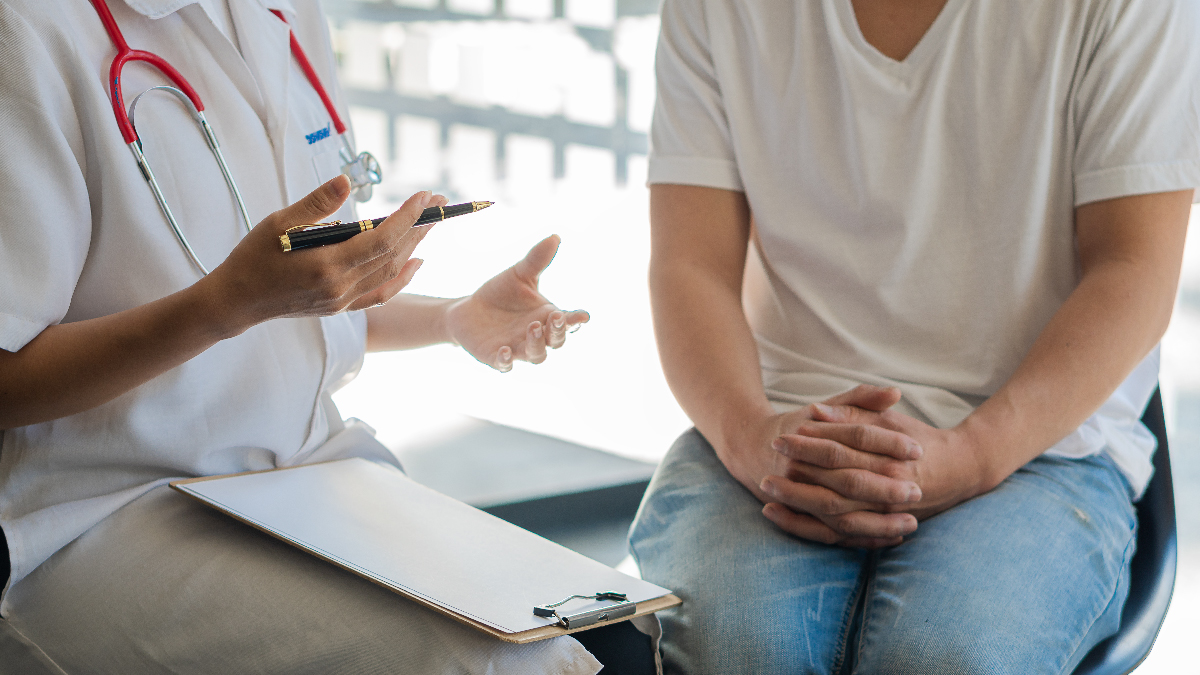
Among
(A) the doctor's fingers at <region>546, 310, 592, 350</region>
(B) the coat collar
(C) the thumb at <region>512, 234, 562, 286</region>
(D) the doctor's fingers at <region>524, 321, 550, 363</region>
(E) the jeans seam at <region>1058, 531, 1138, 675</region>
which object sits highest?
(B) the coat collar

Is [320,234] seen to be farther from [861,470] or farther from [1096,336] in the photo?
[1096,336]

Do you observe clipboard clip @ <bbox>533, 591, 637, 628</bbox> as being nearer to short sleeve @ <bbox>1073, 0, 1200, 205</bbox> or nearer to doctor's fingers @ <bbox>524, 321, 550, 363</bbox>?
doctor's fingers @ <bbox>524, 321, 550, 363</bbox>

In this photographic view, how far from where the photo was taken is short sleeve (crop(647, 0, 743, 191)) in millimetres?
1221

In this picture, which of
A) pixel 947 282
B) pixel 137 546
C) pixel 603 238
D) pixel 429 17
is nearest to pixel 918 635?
pixel 947 282

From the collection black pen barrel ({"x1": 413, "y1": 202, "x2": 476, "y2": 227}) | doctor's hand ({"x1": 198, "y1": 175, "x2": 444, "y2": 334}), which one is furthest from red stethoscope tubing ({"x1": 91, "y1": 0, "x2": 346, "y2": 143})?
black pen barrel ({"x1": 413, "y1": 202, "x2": 476, "y2": 227})

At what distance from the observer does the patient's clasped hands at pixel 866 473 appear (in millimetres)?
948

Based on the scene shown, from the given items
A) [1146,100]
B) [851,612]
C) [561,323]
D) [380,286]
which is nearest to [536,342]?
[561,323]

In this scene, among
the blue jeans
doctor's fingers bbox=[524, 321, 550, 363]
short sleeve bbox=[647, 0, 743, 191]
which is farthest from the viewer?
short sleeve bbox=[647, 0, 743, 191]

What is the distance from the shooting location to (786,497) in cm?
99

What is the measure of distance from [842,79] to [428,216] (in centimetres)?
60

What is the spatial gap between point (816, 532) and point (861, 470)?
0.09 meters

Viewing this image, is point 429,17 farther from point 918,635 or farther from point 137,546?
point 918,635

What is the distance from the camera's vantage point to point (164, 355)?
83 cm

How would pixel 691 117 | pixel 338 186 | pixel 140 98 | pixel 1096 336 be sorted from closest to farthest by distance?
1. pixel 338 186
2. pixel 140 98
3. pixel 1096 336
4. pixel 691 117
